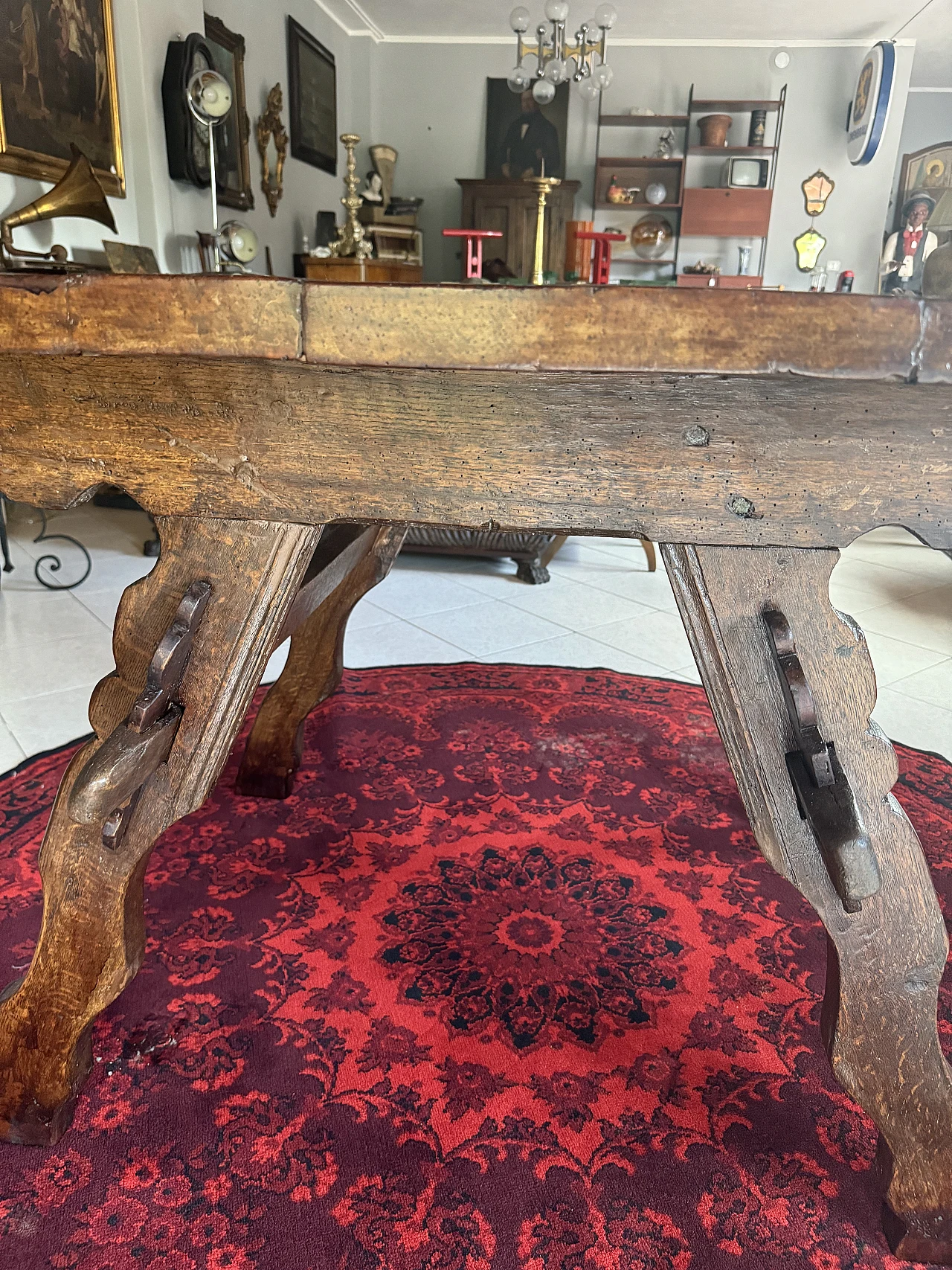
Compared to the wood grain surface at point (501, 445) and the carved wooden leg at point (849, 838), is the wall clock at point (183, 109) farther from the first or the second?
the carved wooden leg at point (849, 838)

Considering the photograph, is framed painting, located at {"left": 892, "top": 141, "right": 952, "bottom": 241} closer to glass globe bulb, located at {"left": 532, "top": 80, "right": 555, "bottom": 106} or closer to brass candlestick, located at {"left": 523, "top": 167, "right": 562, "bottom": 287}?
glass globe bulb, located at {"left": 532, "top": 80, "right": 555, "bottom": 106}

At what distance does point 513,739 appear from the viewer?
2.05 metres

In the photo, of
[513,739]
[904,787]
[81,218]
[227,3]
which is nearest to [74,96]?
[81,218]

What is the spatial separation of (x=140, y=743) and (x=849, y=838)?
0.67 meters

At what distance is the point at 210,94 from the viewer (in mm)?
4109

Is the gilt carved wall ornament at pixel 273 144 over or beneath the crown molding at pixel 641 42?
beneath

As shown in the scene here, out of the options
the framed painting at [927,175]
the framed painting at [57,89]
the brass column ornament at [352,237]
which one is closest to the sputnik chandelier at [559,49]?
the brass column ornament at [352,237]

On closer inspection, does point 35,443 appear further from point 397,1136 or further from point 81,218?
point 81,218

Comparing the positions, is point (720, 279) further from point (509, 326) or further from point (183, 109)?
point (509, 326)

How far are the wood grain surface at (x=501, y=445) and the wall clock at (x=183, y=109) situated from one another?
4.24 m

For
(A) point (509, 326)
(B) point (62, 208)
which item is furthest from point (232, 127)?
(A) point (509, 326)

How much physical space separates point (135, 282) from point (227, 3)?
17.6 feet

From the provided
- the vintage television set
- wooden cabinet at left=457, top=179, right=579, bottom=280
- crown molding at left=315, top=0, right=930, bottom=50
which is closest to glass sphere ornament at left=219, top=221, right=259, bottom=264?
wooden cabinet at left=457, top=179, right=579, bottom=280

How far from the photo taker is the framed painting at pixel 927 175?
8.07m
